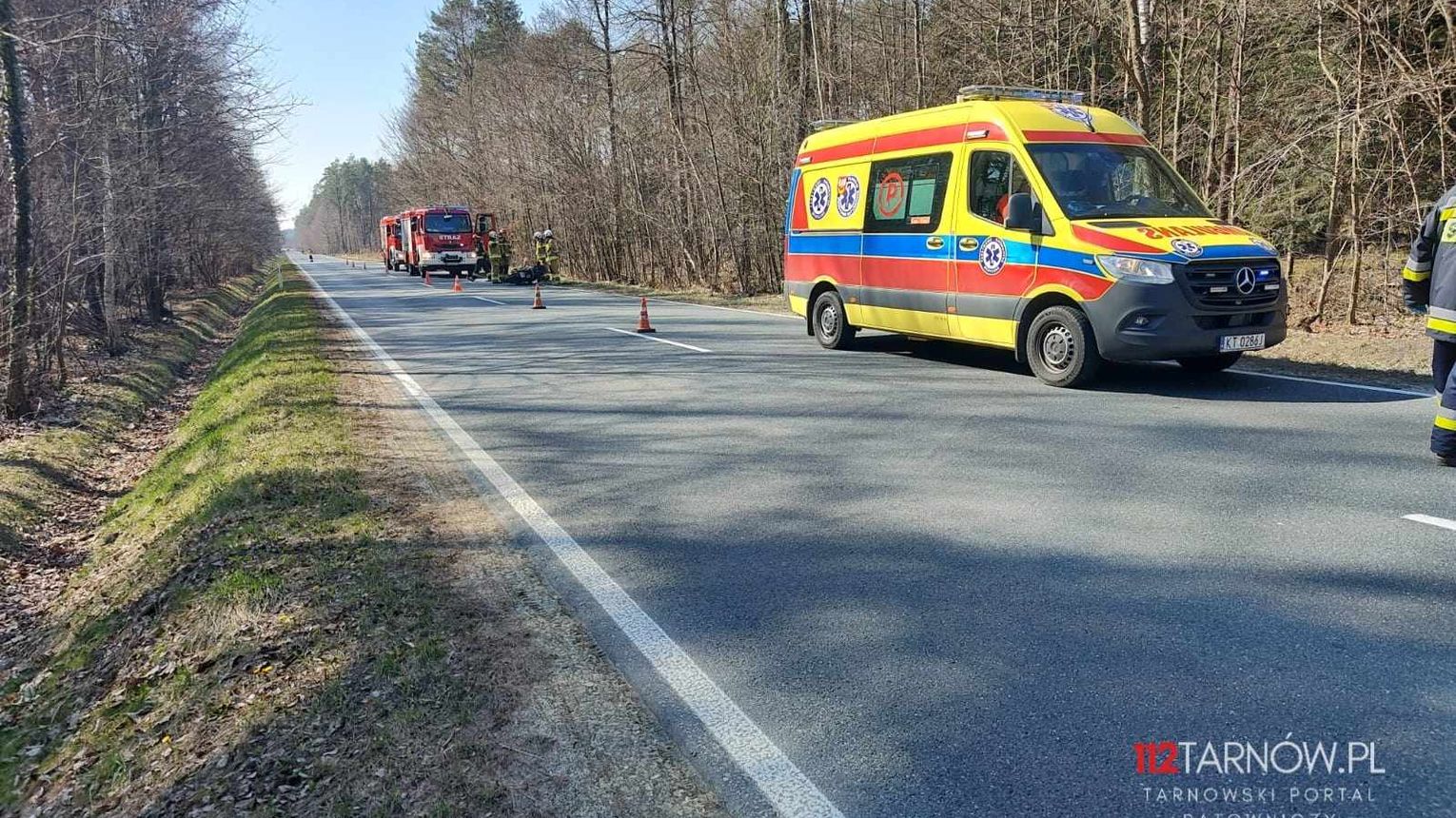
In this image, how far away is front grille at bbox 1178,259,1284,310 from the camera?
309 inches

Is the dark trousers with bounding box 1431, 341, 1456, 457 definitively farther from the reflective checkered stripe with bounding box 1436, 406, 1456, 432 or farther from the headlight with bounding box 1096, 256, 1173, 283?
the headlight with bounding box 1096, 256, 1173, 283

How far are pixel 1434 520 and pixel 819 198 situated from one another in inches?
336

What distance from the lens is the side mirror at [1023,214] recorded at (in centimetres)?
864

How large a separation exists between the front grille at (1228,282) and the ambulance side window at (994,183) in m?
1.83

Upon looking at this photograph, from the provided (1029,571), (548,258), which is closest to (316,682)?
(1029,571)

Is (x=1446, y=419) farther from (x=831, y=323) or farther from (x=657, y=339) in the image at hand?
(x=657, y=339)

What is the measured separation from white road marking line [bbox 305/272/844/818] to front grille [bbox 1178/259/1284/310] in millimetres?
5785

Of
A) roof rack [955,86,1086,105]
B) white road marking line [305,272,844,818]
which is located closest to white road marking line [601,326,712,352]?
roof rack [955,86,1086,105]

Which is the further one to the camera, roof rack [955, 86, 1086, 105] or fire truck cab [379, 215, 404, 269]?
fire truck cab [379, 215, 404, 269]

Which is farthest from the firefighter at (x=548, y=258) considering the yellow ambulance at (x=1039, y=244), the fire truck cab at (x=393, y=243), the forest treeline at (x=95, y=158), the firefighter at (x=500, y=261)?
the yellow ambulance at (x=1039, y=244)

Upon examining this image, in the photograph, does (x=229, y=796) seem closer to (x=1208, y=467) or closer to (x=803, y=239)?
(x=1208, y=467)

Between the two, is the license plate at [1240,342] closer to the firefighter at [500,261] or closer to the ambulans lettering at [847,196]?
the ambulans lettering at [847,196]

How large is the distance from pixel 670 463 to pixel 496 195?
140 ft

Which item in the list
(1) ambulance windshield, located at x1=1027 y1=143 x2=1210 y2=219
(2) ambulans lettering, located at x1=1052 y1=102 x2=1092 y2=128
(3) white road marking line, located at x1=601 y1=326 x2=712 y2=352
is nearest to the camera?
(1) ambulance windshield, located at x1=1027 y1=143 x2=1210 y2=219
